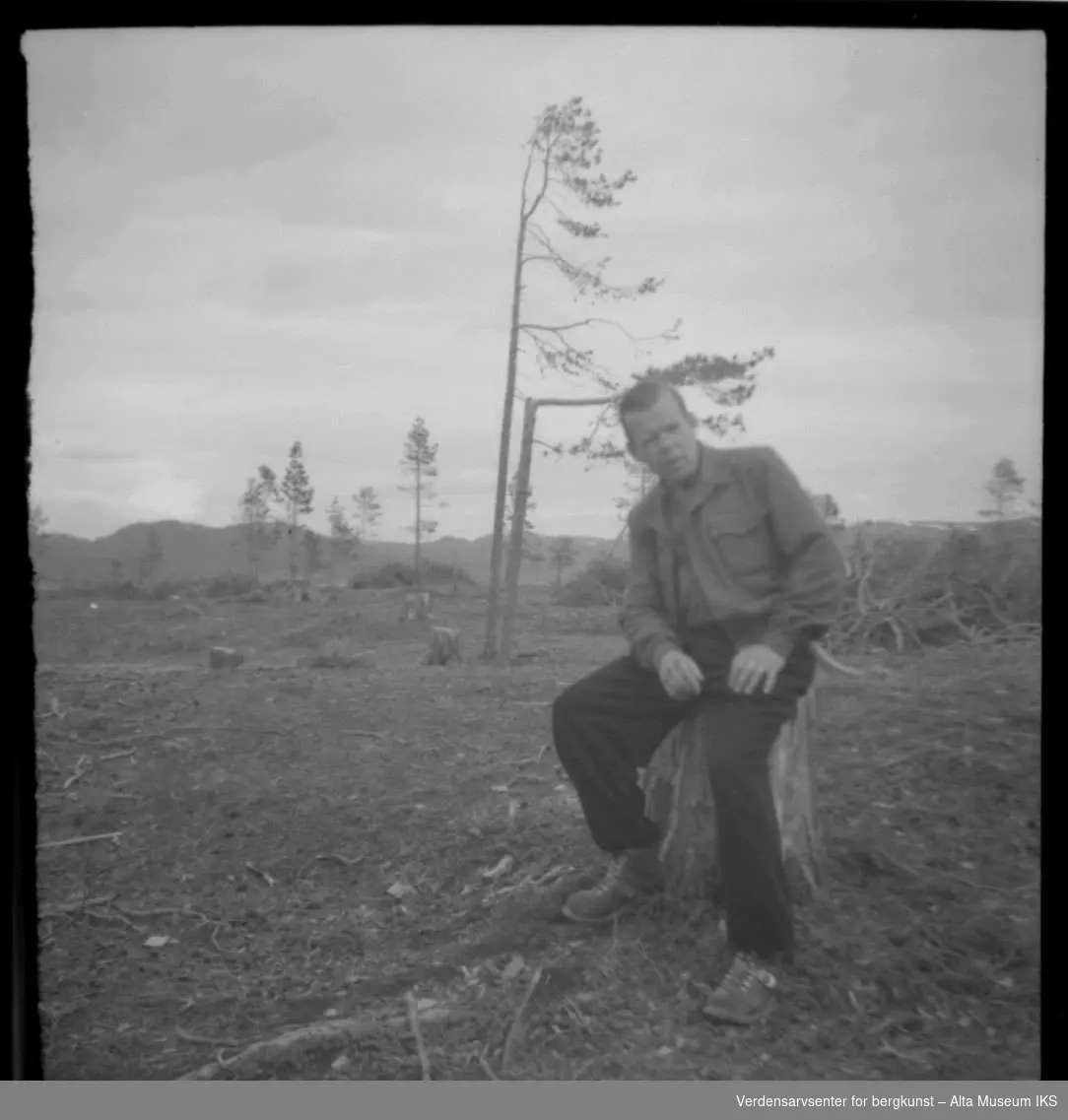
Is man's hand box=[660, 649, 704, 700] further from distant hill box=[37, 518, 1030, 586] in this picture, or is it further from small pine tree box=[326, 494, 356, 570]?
small pine tree box=[326, 494, 356, 570]

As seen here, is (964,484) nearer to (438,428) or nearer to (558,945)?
(438,428)

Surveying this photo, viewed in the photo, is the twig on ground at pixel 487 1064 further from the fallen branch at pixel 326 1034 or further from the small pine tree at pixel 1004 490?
the small pine tree at pixel 1004 490

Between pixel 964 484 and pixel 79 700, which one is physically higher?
pixel 964 484

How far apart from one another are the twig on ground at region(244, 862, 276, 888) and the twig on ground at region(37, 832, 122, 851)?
0.54 meters

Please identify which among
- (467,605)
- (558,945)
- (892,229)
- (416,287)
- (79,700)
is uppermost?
(892,229)

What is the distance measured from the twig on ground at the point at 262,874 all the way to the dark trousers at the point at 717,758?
120cm

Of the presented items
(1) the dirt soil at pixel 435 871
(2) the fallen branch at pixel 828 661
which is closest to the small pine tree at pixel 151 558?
(1) the dirt soil at pixel 435 871

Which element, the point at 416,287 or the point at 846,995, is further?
the point at 416,287

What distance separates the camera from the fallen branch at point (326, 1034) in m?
2.98

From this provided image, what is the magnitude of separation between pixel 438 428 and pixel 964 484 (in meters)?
2.05

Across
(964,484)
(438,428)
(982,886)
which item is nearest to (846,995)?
(982,886)

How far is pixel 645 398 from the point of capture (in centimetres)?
319

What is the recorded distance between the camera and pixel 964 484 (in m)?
3.20

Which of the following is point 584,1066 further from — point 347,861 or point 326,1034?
point 347,861
